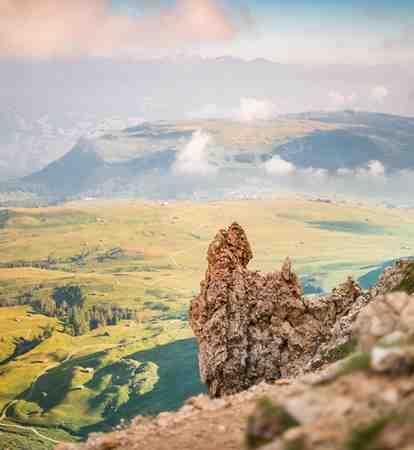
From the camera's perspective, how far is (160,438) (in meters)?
28.4

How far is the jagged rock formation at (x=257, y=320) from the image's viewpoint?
61719 mm

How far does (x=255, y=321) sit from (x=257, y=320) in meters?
0.28

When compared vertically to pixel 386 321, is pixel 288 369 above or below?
below

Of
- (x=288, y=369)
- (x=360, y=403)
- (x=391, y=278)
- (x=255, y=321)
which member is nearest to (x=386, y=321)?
(x=360, y=403)

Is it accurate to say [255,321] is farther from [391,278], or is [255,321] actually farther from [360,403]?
[360,403]

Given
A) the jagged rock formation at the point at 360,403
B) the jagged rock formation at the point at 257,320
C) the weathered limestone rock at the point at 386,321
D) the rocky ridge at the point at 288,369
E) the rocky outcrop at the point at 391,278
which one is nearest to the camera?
the jagged rock formation at the point at 360,403

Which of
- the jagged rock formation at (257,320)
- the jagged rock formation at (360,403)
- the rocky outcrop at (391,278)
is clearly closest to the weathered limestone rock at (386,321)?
the jagged rock formation at (360,403)

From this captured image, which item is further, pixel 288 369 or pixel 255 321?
pixel 255 321

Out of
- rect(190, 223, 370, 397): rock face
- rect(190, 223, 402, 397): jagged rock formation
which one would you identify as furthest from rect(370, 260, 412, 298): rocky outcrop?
rect(190, 223, 370, 397): rock face

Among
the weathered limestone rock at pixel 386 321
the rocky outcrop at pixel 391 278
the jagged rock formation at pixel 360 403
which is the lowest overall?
the rocky outcrop at pixel 391 278

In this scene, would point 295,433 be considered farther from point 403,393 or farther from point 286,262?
point 286,262

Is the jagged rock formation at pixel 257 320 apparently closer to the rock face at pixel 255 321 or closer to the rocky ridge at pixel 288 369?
the rock face at pixel 255 321

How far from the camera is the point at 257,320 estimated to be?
6544 cm

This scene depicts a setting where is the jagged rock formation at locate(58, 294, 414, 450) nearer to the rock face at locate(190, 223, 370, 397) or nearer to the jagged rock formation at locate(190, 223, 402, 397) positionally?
the jagged rock formation at locate(190, 223, 402, 397)
